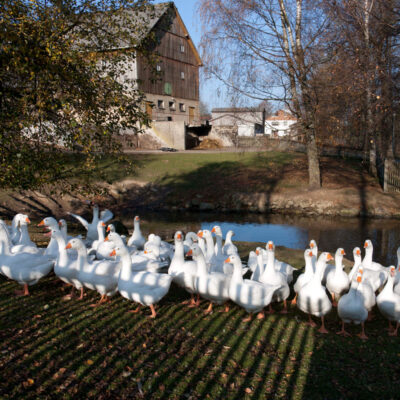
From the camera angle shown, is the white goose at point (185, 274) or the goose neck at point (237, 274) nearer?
the goose neck at point (237, 274)

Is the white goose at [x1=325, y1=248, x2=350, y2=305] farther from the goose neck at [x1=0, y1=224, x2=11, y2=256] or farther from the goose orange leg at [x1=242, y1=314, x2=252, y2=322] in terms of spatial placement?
the goose neck at [x1=0, y1=224, x2=11, y2=256]

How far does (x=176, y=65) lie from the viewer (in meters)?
44.5

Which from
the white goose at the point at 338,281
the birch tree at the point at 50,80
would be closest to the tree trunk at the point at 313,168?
the white goose at the point at 338,281

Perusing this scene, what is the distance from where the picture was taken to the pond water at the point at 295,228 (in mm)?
14867

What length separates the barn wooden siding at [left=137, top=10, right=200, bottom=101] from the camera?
1656 inches

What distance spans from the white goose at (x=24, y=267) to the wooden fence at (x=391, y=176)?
19.1 metres

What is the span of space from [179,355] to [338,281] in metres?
3.89

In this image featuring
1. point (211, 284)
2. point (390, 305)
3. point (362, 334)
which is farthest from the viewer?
point (211, 284)

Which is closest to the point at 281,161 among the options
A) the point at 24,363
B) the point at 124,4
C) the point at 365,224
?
→ the point at 365,224

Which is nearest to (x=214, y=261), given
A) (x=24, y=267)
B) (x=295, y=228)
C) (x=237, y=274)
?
(x=237, y=274)

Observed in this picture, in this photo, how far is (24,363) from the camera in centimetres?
488

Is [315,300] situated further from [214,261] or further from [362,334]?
[214,261]

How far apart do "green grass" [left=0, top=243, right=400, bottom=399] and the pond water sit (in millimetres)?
7892

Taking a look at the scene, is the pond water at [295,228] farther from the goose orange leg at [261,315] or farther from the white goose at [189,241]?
the goose orange leg at [261,315]
